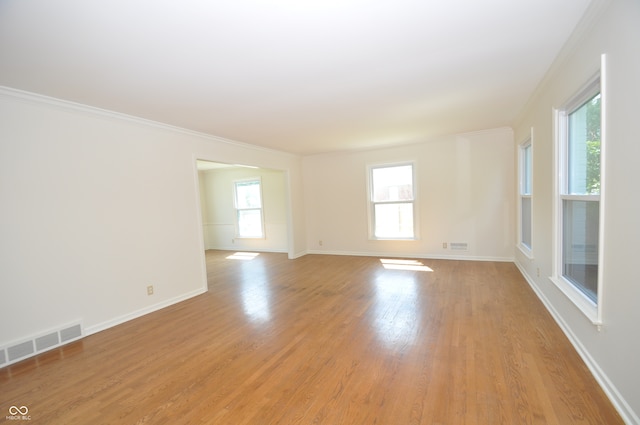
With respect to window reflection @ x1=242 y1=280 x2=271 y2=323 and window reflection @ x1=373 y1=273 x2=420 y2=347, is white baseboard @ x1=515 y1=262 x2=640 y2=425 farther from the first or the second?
window reflection @ x1=242 y1=280 x2=271 y2=323

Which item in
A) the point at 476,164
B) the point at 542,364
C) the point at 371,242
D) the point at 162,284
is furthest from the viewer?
the point at 371,242

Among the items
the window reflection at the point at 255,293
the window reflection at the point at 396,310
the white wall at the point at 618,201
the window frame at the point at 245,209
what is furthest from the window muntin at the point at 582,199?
the window frame at the point at 245,209

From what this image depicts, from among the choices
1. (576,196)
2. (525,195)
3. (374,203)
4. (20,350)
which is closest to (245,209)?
(374,203)

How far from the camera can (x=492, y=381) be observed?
78.0 inches

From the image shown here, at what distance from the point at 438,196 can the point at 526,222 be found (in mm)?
1585

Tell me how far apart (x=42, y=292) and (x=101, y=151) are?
153 centimetres

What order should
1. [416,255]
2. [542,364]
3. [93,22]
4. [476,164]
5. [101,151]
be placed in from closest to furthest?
[93,22], [542,364], [101,151], [476,164], [416,255]

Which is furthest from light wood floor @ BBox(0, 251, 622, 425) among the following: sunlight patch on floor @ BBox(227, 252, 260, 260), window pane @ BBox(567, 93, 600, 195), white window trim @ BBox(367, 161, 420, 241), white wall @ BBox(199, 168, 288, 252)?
white wall @ BBox(199, 168, 288, 252)

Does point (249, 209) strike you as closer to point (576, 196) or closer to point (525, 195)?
point (525, 195)

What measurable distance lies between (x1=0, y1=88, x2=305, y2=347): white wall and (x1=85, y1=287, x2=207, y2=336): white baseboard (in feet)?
0.04

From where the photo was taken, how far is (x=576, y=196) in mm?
2312

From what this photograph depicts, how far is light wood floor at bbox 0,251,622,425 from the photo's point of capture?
178 cm

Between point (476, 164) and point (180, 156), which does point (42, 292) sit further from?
point (476, 164)

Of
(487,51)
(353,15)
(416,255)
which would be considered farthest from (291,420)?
(416,255)
